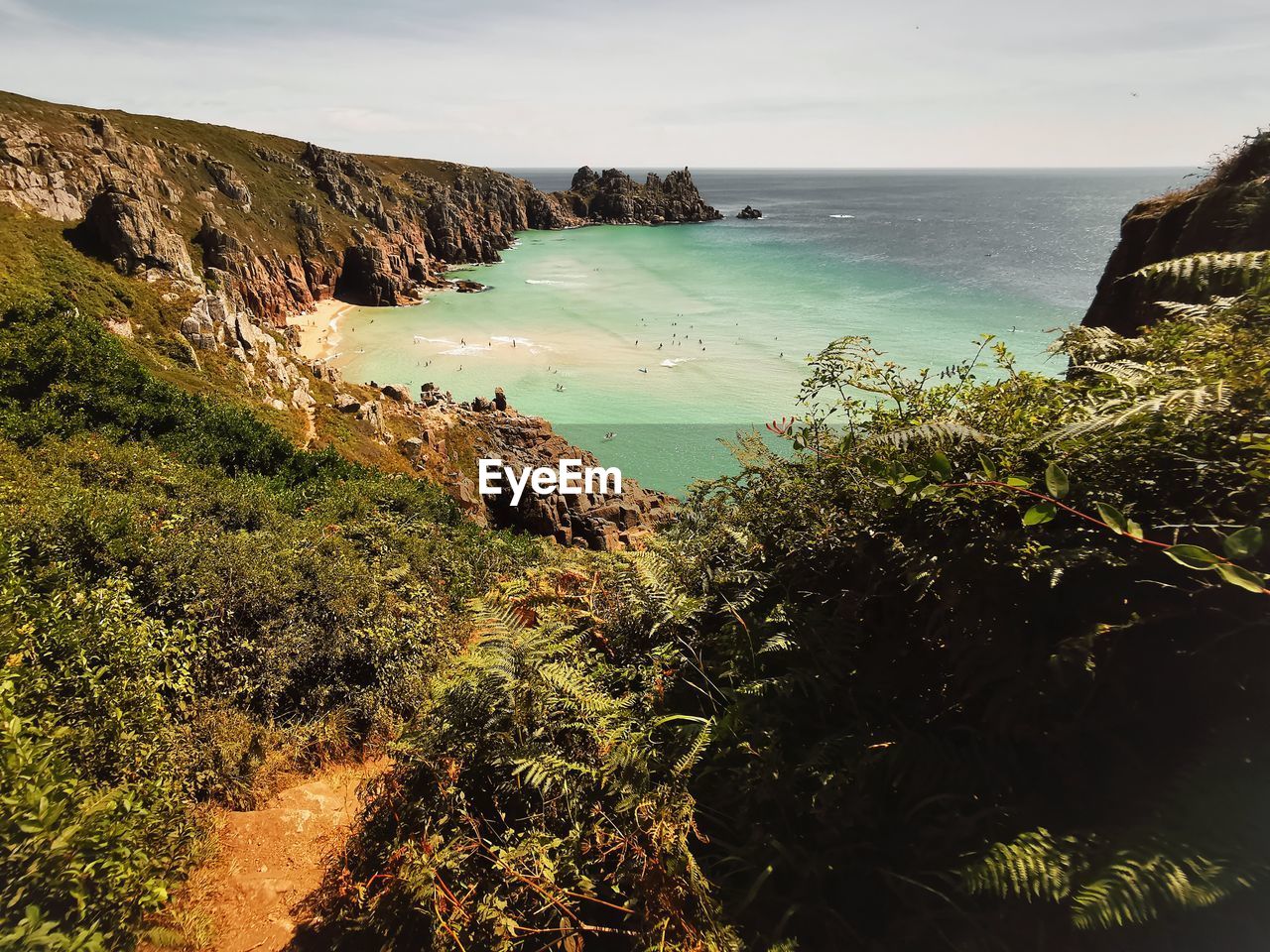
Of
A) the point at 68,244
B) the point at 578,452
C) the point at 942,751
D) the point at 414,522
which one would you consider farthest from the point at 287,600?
the point at 68,244

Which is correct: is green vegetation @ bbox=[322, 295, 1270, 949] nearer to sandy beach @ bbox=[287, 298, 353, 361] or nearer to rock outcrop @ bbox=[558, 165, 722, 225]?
sandy beach @ bbox=[287, 298, 353, 361]

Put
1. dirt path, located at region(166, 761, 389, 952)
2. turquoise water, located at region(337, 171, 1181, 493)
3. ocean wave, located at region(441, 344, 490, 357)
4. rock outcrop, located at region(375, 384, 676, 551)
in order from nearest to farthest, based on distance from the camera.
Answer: dirt path, located at region(166, 761, 389, 952)
rock outcrop, located at region(375, 384, 676, 551)
turquoise water, located at region(337, 171, 1181, 493)
ocean wave, located at region(441, 344, 490, 357)

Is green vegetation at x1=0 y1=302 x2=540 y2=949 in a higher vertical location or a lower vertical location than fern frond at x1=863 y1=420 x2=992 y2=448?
lower

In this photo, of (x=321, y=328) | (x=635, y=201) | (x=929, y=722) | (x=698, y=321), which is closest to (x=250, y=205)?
(x=321, y=328)

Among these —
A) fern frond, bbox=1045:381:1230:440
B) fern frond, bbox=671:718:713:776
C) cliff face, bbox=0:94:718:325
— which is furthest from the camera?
cliff face, bbox=0:94:718:325

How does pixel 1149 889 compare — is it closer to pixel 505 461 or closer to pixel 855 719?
pixel 855 719

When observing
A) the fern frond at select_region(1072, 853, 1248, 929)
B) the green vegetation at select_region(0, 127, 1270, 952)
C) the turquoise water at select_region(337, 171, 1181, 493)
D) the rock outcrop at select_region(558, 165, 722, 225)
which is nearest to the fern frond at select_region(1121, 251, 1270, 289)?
the green vegetation at select_region(0, 127, 1270, 952)
